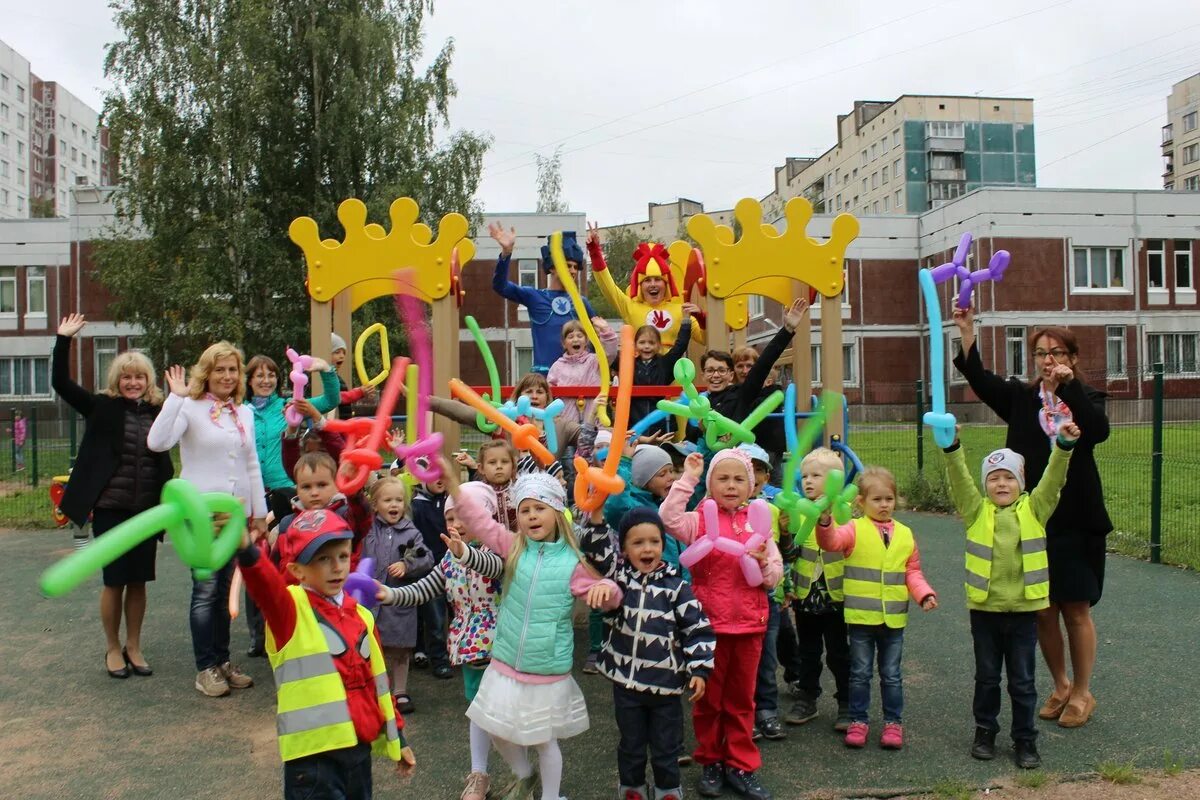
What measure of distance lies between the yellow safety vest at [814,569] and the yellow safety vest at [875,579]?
0.11 metres

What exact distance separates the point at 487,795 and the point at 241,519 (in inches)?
78.5

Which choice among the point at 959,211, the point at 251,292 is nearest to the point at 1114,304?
the point at 959,211

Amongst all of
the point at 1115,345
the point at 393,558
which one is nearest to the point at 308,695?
the point at 393,558

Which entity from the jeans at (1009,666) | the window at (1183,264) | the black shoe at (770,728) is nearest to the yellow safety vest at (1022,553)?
the jeans at (1009,666)

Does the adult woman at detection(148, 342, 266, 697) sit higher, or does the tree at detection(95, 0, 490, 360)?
the tree at detection(95, 0, 490, 360)

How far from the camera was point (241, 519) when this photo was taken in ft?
7.52

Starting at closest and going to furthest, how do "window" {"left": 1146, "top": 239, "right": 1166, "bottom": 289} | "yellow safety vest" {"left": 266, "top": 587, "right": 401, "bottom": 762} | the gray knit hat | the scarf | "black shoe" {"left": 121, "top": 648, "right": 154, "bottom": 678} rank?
"yellow safety vest" {"left": 266, "top": 587, "right": 401, "bottom": 762}, the gray knit hat, the scarf, "black shoe" {"left": 121, "top": 648, "right": 154, "bottom": 678}, "window" {"left": 1146, "top": 239, "right": 1166, "bottom": 289}

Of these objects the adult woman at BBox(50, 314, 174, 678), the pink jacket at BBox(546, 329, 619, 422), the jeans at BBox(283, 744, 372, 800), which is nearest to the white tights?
the jeans at BBox(283, 744, 372, 800)

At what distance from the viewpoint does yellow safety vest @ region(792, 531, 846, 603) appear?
4484mm

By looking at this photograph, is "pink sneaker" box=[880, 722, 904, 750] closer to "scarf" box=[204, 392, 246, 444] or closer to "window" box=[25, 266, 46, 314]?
"scarf" box=[204, 392, 246, 444]

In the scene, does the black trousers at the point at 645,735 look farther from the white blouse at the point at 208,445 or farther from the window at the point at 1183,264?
the window at the point at 1183,264

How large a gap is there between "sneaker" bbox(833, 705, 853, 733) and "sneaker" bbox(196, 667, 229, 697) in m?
3.25

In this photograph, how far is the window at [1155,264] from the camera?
3366 centimetres

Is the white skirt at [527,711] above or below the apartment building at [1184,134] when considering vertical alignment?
below
